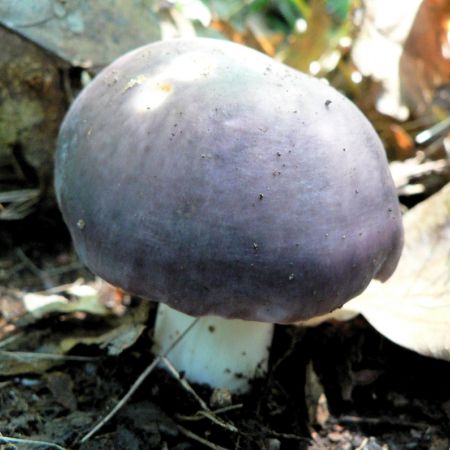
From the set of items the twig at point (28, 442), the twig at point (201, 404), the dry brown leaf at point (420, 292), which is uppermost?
the dry brown leaf at point (420, 292)

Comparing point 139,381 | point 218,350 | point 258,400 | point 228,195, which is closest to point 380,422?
point 258,400

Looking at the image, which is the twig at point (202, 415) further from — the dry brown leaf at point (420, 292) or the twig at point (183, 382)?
the dry brown leaf at point (420, 292)

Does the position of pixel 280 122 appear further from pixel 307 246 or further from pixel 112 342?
pixel 112 342

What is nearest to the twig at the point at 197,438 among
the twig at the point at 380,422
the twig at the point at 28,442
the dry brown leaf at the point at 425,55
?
the twig at the point at 28,442

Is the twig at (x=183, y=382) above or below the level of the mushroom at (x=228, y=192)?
below

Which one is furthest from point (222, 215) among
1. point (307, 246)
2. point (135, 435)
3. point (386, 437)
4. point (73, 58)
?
point (73, 58)

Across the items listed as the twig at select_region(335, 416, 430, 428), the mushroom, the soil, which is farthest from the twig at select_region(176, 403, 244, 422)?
the mushroom

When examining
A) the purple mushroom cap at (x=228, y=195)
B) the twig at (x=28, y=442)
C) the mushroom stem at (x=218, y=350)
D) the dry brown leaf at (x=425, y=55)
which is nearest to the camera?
the purple mushroom cap at (x=228, y=195)

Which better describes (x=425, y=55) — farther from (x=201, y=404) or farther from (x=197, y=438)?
(x=197, y=438)

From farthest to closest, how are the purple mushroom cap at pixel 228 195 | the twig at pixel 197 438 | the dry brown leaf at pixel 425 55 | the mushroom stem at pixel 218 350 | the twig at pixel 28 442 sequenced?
the dry brown leaf at pixel 425 55
the mushroom stem at pixel 218 350
the twig at pixel 197 438
the twig at pixel 28 442
the purple mushroom cap at pixel 228 195
